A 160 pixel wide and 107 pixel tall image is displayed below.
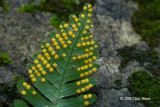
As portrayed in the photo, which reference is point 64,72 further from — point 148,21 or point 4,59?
point 148,21

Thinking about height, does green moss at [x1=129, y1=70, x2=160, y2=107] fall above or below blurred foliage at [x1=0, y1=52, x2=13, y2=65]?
below

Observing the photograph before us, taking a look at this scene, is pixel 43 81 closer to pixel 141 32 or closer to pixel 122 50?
pixel 122 50

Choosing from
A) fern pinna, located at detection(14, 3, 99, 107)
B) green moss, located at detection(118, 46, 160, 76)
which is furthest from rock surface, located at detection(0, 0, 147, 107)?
fern pinna, located at detection(14, 3, 99, 107)

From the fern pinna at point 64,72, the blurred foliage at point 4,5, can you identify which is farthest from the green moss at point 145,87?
the blurred foliage at point 4,5

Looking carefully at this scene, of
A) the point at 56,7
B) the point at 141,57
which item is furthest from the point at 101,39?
the point at 56,7

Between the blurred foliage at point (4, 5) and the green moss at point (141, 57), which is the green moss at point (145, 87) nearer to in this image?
the green moss at point (141, 57)

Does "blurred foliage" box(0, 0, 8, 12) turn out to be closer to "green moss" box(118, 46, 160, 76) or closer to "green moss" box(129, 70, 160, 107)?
"green moss" box(118, 46, 160, 76)

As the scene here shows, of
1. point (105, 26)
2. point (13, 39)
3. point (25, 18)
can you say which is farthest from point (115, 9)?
point (13, 39)
